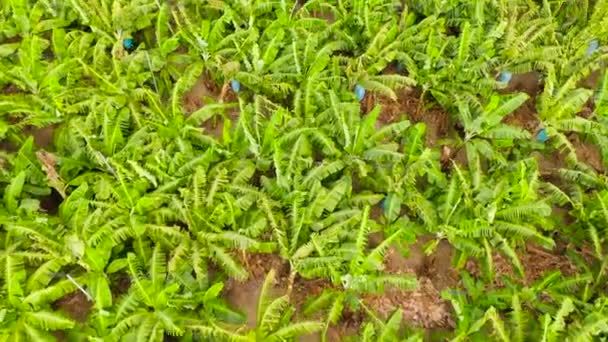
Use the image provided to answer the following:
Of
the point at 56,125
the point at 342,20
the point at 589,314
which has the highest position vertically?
the point at 342,20

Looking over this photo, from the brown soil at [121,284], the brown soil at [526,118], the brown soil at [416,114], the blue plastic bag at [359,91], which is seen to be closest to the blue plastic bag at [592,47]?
the brown soil at [526,118]

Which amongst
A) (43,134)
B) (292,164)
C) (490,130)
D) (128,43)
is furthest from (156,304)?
(490,130)

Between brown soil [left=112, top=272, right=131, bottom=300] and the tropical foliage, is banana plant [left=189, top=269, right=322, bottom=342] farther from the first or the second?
brown soil [left=112, top=272, right=131, bottom=300]

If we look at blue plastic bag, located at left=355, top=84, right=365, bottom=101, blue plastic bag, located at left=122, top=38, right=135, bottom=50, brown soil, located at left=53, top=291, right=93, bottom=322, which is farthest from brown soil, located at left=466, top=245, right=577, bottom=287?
blue plastic bag, located at left=122, top=38, right=135, bottom=50

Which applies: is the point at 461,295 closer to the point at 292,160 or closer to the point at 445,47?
the point at 292,160

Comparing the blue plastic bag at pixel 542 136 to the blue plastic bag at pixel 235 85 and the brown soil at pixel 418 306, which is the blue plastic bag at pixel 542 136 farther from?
the blue plastic bag at pixel 235 85

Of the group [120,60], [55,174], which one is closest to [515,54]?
[120,60]
